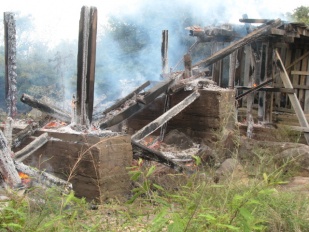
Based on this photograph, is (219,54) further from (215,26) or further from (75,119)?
(75,119)

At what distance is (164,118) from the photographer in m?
6.68

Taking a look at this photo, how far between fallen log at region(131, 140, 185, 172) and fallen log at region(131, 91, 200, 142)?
6.8 inches

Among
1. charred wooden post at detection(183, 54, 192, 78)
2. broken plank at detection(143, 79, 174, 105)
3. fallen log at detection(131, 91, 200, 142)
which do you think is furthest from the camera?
charred wooden post at detection(183, 54, 192, 78)

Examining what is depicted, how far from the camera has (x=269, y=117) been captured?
37.9 feet

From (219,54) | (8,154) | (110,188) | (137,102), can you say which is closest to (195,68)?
(219,54)

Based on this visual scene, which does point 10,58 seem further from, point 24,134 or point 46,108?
point 24,134

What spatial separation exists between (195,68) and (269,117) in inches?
169

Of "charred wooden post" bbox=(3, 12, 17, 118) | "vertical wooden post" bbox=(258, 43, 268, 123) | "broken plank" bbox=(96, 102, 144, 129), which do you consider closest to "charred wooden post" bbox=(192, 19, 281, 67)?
"vertical wooden post" bbox=(258, 43, 268, 123)

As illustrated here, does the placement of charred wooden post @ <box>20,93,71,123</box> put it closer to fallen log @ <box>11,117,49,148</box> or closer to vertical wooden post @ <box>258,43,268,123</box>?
fallen log @ <box>11,117,49,148</box>

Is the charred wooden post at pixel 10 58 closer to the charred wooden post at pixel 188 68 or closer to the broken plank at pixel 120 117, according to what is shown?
the broken plank at pixel 120 117

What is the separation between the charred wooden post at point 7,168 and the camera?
416 centimetres

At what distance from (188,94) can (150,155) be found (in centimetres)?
187

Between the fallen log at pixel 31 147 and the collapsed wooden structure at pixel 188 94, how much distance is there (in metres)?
0.01

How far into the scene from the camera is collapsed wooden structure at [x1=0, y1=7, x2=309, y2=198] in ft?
17.8
